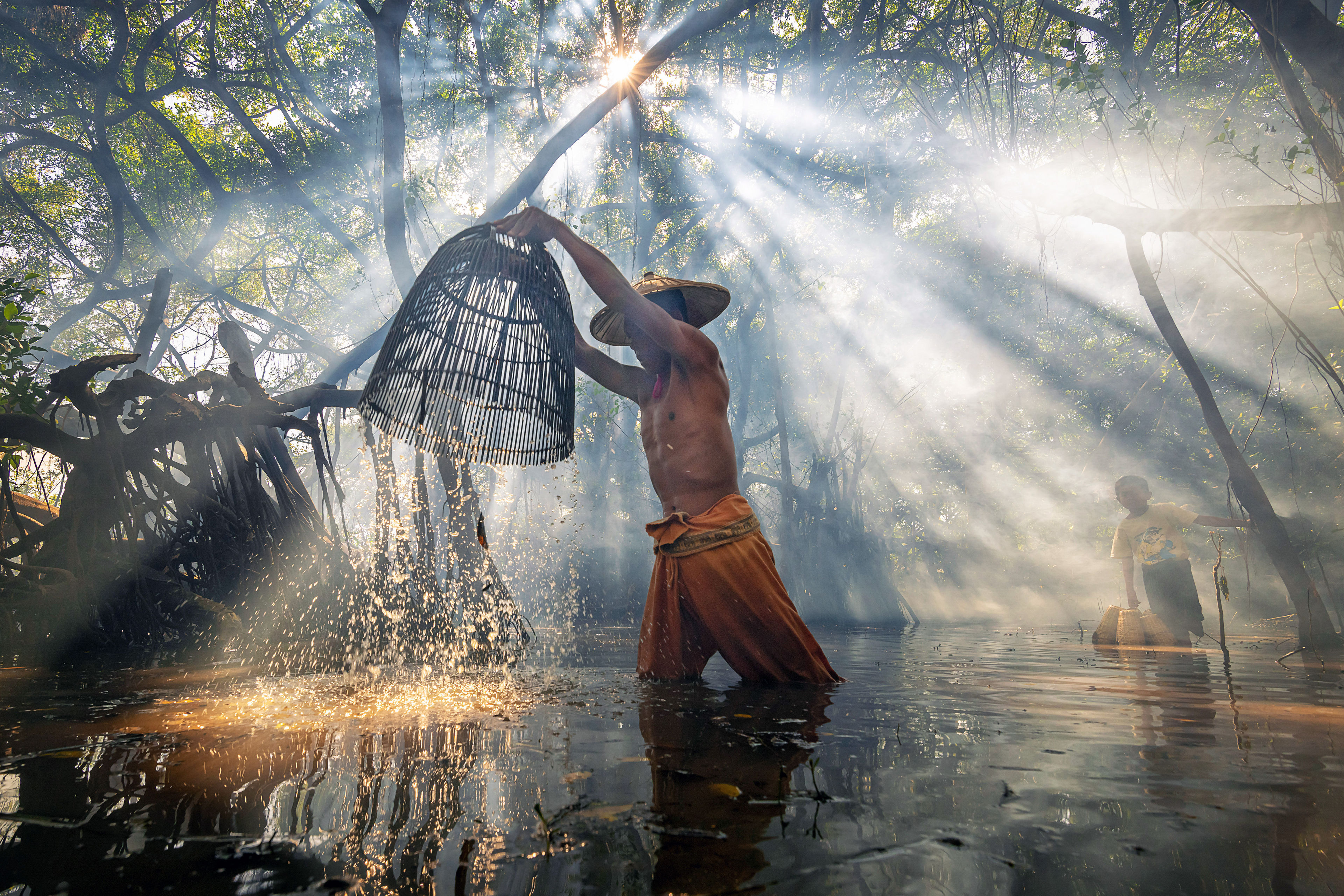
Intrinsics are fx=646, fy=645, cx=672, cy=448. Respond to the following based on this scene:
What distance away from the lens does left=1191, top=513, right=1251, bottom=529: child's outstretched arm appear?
5.30m

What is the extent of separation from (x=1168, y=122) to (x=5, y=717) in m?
14.1

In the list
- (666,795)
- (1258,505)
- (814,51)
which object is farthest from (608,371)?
(814,51)

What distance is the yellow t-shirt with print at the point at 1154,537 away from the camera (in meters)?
6.34

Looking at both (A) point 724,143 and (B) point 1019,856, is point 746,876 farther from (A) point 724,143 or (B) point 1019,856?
(A) point 724,143

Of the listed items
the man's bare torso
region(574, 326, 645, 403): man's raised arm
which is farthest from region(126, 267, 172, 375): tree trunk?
the man's bare torso

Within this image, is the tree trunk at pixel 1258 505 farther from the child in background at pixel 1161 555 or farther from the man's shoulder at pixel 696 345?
the man's shoulder at pixel 696 345

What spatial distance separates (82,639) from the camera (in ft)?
14.9

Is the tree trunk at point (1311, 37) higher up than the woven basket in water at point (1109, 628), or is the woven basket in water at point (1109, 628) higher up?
the tree trunk at point (1311, 37)

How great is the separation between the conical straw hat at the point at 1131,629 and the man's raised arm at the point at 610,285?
18.3 ft

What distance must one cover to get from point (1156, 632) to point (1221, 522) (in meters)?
1.17

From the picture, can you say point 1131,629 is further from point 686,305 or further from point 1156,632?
point 686,305

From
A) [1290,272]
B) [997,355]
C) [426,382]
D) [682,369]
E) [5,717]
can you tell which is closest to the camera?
[5,717]

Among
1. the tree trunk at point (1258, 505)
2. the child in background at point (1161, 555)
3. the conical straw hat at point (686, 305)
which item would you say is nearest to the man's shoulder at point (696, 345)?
the conical straw hat at point (686, 305)

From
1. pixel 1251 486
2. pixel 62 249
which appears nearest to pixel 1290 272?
pixel 1251 486
